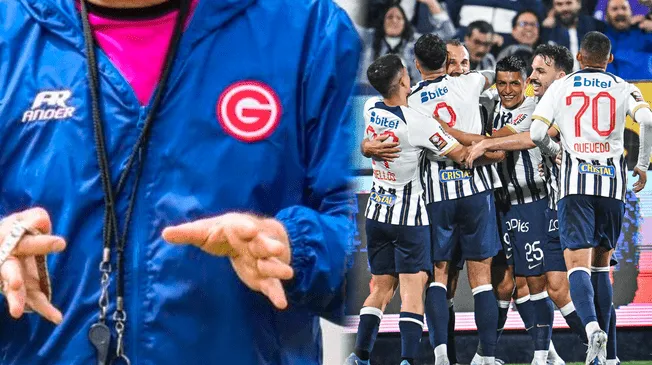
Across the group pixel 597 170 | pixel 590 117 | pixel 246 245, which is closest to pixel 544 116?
pixel 590 117

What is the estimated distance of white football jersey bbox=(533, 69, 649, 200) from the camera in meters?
5.82

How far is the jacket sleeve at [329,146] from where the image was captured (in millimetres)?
1265

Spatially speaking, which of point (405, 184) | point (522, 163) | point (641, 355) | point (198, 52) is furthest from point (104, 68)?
point (641, 355)

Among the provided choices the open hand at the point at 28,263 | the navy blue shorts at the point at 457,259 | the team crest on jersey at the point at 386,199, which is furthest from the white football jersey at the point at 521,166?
the open hand at the point at 28,263

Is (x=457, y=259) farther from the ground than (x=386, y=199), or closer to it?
closer to it

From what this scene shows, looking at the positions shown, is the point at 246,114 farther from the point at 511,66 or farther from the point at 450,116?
the point at 511,66

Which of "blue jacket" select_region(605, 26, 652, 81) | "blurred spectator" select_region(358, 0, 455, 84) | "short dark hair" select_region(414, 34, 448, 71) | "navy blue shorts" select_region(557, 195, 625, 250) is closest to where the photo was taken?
"navy blue shorts" select_region(557, 195, 625, 250)

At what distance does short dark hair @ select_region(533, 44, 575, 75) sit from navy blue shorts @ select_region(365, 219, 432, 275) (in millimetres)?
1597

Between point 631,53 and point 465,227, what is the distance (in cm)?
199

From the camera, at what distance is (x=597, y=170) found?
5742 millimetres

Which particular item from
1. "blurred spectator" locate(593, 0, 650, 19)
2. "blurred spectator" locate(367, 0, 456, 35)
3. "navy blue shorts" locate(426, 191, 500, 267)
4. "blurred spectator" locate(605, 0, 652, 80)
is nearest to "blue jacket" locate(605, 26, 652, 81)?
"blurred spectator" locate(605, 0, 652, 80)

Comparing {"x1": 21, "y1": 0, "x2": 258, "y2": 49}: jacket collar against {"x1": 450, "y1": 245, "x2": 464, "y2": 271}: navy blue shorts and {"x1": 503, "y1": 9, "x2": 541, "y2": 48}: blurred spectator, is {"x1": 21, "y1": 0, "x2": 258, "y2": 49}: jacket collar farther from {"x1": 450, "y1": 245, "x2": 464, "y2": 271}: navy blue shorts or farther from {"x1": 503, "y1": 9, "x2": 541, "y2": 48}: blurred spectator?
{"x1": 503, "y1": 9, "x2": 541, "y2": 48}: blurred spectator

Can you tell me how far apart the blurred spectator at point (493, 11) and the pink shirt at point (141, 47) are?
19.3 ft

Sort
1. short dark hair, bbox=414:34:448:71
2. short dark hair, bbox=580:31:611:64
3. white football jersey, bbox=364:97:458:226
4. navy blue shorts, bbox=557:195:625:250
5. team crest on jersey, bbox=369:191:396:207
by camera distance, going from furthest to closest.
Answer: short dark hair, bbox=414:34:448:71, team crest on jersey, bbox=369:191:396:207, white football jersey, bbox=364:97:458:226, short dark hair, bbox=580:31:611:64, navy blue shorts, bbox=557:195:625:250
